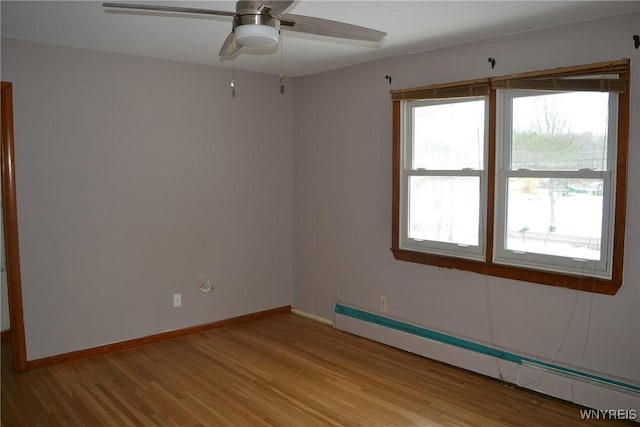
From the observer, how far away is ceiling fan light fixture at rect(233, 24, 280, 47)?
6.45 feet

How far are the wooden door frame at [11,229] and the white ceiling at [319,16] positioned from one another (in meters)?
0.56

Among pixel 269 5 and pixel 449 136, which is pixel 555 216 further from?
pixel 269 5

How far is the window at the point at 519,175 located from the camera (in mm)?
2945

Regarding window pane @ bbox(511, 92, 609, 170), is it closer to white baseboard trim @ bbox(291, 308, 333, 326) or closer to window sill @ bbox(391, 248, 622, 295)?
window sill @ bbox(391, 248, 622, 295)

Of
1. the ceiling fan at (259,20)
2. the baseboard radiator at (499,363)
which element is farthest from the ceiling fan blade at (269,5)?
the baseboard radiator at (499,363)

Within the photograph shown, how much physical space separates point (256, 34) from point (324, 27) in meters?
0.36

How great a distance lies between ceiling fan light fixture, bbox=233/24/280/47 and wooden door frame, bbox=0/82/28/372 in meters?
2.35

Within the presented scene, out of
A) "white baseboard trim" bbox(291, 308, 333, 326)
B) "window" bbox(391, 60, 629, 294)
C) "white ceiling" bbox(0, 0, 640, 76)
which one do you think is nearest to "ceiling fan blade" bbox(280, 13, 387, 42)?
"white ceiling" bbox(0, 0, 640, 76)

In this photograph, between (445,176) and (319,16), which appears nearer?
(319,16)

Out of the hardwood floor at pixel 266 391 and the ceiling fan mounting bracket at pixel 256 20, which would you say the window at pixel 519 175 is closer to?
the hardwood floor at pixel 266 391

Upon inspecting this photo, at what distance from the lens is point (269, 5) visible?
1.90 meters

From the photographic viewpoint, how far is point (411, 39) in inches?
136

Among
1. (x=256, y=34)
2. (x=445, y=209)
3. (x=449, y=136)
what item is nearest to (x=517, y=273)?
(x=445, y=209)

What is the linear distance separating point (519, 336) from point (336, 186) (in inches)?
83.1
